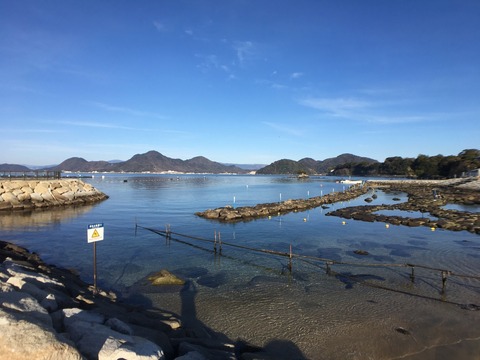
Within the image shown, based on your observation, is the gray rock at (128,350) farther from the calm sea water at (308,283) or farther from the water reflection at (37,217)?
the water reflection at (37,217)

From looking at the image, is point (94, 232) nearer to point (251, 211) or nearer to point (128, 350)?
point (128, 350)

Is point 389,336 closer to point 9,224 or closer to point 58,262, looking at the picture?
point 58,262

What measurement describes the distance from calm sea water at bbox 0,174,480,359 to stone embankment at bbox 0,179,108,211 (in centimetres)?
1242

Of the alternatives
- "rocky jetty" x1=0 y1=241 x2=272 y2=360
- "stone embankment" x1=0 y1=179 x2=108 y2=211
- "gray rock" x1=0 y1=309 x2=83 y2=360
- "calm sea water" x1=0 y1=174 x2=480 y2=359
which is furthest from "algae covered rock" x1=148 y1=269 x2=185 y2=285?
"stone embankment" x1=0 y1=179 x2=108 y2=211

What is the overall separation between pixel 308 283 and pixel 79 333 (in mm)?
11774

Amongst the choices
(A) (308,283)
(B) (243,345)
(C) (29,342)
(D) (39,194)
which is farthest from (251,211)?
(C) (29,342)

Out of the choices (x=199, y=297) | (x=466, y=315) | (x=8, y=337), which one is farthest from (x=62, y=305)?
(x=466, y=315)

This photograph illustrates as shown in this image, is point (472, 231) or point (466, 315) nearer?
point (466, 315)

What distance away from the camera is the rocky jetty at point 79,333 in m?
4.62

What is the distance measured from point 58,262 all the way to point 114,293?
8413 millimetres

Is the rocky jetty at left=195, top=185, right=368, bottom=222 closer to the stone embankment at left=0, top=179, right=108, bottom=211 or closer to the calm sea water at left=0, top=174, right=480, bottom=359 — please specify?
the calm sea water at left=0, top=174, right=480, bottom=359

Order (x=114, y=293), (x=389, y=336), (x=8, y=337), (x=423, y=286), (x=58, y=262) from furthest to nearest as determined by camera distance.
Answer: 1. (x=58, y=262)
2. (x=423, y=286)
3. (x=114, y=293)
4. (x=389, y=336)
5. (x=8, y=337)

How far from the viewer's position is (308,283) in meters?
15.3

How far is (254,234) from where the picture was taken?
2867cm
